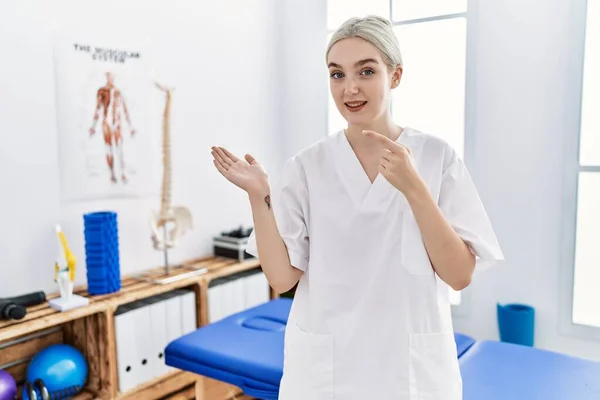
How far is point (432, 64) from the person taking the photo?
9.40ft

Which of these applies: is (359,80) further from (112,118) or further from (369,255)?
(112,118)

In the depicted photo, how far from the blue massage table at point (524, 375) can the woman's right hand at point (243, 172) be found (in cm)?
93

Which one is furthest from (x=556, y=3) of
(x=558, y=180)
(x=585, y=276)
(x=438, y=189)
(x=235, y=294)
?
(x=235, y=294)

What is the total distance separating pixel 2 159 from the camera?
80.4 inches

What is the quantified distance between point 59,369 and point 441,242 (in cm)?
164

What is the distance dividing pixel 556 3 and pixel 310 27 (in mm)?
1385

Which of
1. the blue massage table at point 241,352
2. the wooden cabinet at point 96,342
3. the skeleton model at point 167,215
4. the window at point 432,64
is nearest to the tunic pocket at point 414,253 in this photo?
the blue massage table at point 241,352

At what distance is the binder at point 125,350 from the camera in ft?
7.01

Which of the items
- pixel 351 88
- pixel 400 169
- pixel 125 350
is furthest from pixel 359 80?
pixel 125 350

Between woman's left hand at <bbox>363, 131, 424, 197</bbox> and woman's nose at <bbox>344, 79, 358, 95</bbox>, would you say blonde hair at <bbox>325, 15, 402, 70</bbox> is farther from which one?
woman's left hand at <bbox>363, 131, 424, 197</bbox>

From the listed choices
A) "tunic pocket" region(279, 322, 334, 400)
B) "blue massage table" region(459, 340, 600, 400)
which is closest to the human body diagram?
"tunic pocket" region(279, 322, 334, 400)

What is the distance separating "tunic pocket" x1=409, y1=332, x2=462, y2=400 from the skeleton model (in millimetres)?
1648

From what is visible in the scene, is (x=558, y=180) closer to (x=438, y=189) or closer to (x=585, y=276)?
(x=585, y=276)

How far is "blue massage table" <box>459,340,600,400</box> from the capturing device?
1.57m
